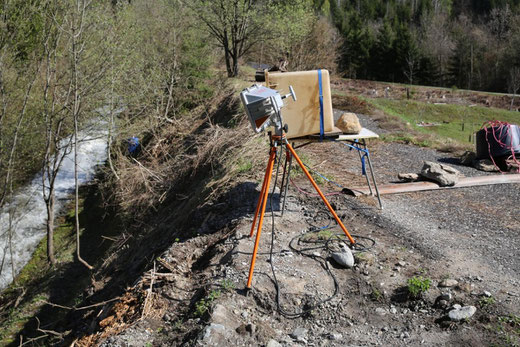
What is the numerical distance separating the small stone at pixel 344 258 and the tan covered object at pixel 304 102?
1.47m

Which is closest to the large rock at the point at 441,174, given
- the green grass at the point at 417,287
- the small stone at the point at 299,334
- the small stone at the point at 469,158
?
the small stone at the point at 469,158

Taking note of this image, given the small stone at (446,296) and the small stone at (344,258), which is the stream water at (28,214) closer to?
the small stone at (344,258)

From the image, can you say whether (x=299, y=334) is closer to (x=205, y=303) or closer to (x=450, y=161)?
(x=205, y=303)

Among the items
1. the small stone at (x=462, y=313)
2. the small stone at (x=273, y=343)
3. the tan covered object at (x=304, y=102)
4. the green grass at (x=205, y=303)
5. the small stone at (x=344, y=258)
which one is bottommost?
the small stone at (x=273, y=343)

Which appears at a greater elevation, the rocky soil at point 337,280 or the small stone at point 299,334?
the rocky soil at point 337,280

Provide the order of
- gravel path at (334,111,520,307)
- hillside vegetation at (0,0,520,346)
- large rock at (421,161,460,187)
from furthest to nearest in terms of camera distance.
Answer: large rock at (421,161,460,187)
hillside vegetation at (0,0,520,346)
gravel path at (334,111,520,307)

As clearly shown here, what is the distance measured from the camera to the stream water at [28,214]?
14.7 metres

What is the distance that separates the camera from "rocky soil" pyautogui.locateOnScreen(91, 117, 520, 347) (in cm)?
413

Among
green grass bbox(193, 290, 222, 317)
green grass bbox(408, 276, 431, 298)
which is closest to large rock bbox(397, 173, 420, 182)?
green grass bbox(408, 276, 431, 298)

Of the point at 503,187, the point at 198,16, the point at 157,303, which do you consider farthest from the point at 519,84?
the point at 157,303

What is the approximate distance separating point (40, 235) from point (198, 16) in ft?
37.7

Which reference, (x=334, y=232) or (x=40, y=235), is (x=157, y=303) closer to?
(x=334, y=232)

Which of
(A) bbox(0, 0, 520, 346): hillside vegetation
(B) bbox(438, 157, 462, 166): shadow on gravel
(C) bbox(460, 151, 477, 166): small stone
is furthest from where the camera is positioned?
(B) bbox(438, 157, 462, 166): shadow on gravel

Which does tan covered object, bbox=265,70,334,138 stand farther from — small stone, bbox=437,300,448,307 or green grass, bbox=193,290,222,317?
small stone, bbox=437,300,448,307
